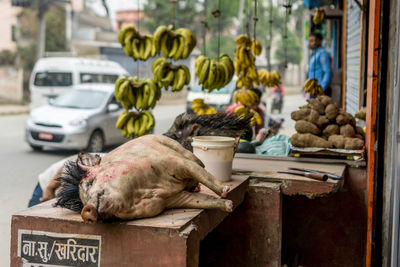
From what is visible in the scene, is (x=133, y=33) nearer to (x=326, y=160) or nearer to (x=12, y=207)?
(x=326, y=160)

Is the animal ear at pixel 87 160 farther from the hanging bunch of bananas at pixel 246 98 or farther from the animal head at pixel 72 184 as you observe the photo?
the hanging bunch of bananas at pixel 246 98

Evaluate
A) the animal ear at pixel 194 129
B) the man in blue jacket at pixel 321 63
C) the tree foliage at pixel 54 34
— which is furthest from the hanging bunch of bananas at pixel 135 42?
the tree foliage at pixel 54 34

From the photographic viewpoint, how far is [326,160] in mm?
3512

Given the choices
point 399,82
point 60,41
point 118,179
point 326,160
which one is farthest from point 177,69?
point 60,41

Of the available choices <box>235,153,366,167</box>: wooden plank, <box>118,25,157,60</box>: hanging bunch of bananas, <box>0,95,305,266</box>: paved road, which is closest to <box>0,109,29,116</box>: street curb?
<box>0,95,305,266</box>: paved road

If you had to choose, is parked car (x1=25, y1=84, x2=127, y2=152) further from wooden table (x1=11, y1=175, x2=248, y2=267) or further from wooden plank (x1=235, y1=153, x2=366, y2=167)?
wooden table (x1=11, y1=175, x2=248, y2=267)

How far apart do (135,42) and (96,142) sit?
222 inches

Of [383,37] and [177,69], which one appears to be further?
[177,69]

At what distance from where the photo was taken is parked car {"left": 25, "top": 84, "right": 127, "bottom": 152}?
10.1 meters

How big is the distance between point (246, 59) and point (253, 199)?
334 cm

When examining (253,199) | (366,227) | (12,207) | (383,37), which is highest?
(383,37)

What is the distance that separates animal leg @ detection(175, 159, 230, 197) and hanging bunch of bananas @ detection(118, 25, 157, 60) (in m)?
3.19

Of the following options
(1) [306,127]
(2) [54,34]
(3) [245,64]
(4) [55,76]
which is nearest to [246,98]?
(3) [245,64]

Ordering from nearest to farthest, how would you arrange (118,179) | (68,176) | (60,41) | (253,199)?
1. (118,179)
2. (68,176)
3. (253,199)
4. (60,41)
